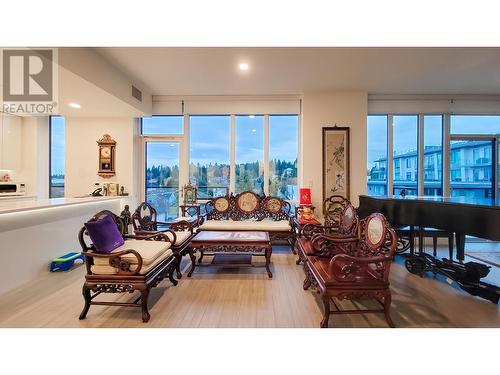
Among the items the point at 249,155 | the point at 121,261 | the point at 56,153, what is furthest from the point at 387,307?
the point at 56,153

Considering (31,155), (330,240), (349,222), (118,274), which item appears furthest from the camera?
(31,155)

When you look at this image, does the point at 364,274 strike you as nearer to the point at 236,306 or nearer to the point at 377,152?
the point at 236,306

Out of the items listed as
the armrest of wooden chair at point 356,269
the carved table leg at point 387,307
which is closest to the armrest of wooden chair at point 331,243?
→ the armrest of wooden chair at point 356,269

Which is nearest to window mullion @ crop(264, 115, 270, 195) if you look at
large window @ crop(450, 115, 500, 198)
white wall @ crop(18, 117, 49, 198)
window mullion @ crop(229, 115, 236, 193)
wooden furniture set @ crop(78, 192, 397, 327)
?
window mullion @ crop(229, 115, 236, 193)

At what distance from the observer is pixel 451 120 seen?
5160 millimetres

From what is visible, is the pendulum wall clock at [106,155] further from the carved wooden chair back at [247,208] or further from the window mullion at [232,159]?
the window mullion at [232,159]

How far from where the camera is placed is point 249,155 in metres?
5.45

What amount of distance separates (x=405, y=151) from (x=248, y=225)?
3929 mm

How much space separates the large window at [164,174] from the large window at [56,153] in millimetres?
1918

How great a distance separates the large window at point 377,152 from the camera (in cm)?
525

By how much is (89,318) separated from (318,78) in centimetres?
473

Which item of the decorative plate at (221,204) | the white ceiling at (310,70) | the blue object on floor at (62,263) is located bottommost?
the blue object on floor at (62,263)
